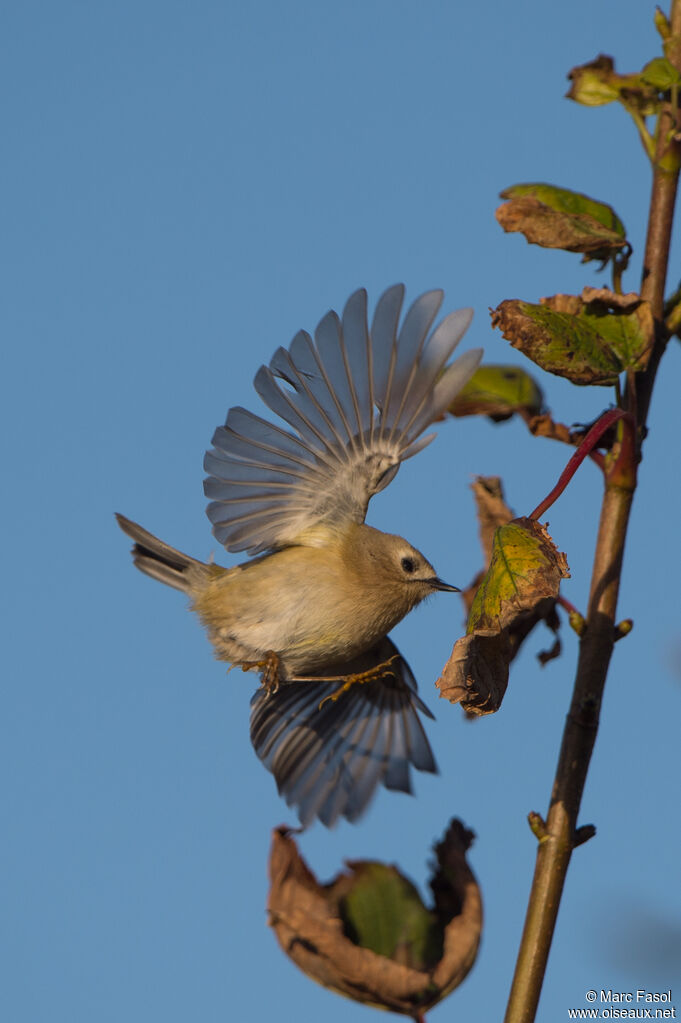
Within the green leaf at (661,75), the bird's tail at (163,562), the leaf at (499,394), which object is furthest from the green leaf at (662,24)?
the bird's tail at (163,562)

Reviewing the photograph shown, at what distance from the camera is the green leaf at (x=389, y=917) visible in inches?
81.7

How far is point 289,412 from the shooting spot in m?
4.07

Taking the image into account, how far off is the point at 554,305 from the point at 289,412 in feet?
4.65

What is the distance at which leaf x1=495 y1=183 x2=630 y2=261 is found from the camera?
285cm

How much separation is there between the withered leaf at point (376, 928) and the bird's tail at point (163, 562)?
2.89 meters

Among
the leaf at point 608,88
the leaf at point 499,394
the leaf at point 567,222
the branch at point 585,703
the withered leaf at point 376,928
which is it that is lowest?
the withered leaf at point 376,928

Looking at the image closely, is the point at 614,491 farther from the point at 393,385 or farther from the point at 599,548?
the point at 393,385

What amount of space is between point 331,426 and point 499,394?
3.36 feet

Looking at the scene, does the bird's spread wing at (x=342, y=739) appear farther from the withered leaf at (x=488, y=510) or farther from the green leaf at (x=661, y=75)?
the green leaf at (x=661, y=75)

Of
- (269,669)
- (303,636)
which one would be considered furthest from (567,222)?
(269,669)

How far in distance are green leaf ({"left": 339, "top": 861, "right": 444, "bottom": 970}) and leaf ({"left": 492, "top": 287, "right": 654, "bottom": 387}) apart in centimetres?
123

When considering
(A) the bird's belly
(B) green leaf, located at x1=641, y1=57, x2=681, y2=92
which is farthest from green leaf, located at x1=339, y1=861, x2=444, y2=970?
(A) the bird's belly

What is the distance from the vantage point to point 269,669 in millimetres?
4281

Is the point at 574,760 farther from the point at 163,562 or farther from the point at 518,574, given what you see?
the point at 163,562
